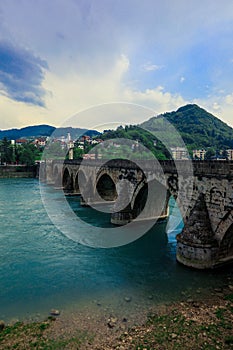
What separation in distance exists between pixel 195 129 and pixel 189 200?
86.1 meters

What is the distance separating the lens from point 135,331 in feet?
25.1

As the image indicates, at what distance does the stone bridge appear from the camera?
11258mm

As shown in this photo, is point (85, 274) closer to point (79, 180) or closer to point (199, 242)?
point (199, 242)

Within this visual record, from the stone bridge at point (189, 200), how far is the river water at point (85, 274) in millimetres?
885

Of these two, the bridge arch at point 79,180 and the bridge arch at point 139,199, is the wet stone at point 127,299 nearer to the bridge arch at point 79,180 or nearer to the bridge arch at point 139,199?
the bridge arch at point 139,199

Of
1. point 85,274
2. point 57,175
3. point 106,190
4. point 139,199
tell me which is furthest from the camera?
point 57,175

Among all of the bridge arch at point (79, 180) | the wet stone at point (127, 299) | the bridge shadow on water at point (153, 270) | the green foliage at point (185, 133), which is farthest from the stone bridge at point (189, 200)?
the green foliage at point (185, 133)

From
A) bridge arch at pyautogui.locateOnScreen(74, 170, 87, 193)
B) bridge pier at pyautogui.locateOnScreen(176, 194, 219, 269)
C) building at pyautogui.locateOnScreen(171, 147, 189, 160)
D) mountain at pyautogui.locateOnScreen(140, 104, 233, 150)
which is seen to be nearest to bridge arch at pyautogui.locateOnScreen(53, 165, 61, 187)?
bridge arch at pyautogui.locateOnScreen(74, 170, 87, 193)

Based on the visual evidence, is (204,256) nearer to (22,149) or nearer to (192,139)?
(22,149)

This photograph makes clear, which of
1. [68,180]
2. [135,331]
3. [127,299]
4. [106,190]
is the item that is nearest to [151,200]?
[106,190]

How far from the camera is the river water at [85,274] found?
9539 millimetres

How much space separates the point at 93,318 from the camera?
838 centimetres

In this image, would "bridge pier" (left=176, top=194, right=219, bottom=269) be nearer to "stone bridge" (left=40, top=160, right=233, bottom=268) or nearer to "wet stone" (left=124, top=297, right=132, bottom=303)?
"stone bridge" (left=40, top=160, right=233, bottom=268)

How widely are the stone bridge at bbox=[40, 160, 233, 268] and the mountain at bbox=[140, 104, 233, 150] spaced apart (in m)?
56.5
